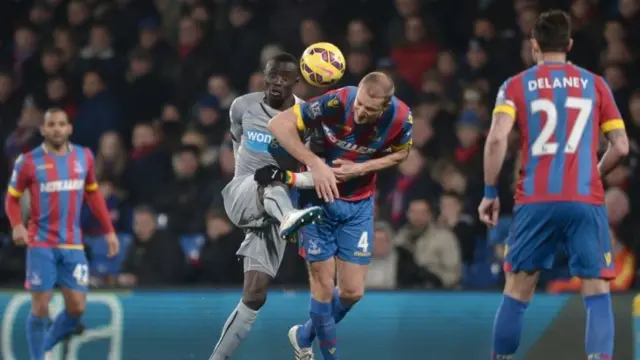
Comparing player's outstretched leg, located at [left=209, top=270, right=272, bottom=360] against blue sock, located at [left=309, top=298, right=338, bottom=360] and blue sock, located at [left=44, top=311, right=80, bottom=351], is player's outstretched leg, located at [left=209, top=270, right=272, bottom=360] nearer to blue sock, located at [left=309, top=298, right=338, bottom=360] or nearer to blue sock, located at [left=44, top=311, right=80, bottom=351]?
blue sock, located at [left=309, top=298, right=338, bottom=360]

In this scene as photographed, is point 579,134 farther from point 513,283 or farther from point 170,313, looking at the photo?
point 170,313

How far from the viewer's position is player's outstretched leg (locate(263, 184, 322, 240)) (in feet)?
23.1

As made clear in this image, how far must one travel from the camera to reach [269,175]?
7.47m

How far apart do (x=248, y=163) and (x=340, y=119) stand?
2.61 ft

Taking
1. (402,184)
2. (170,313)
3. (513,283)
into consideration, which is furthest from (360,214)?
(402,184)

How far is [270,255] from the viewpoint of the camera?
7.66 m

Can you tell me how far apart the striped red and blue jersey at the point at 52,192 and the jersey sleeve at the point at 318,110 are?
8.82 feet

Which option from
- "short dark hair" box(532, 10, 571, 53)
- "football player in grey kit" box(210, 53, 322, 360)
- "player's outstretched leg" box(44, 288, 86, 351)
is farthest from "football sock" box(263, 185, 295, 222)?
"player's outstretched leg" box(44, 288, 86, 351)

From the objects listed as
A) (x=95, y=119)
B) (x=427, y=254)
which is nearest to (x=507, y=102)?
(x=427, y=254)

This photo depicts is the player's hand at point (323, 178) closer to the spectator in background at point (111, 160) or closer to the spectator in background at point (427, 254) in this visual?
the spectator in background at point (427, 254)

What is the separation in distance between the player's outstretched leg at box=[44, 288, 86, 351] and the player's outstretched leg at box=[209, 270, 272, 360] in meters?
1.89

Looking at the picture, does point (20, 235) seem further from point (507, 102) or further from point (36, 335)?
point (507, 102)

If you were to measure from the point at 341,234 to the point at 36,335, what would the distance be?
2.75 meters

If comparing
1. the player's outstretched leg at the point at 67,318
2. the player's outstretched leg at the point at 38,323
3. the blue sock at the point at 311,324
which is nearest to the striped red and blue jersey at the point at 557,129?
the blue sock at the point at 311,324
